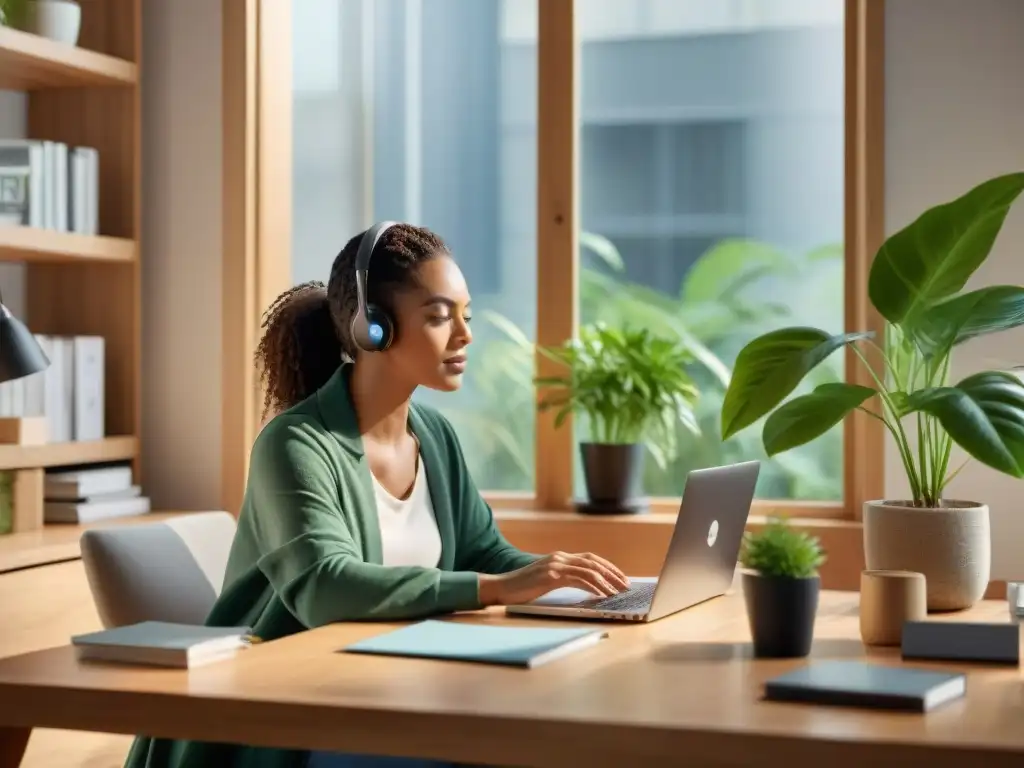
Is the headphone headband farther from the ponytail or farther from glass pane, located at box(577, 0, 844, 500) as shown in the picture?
glass pane, located at box(577, 0, 844, 500)

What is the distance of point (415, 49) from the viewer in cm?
412

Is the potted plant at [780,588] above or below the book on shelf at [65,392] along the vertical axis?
below

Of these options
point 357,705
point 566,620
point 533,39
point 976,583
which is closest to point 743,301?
point 533,39

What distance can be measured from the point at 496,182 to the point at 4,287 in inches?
52.4

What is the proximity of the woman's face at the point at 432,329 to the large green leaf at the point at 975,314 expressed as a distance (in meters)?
0.72

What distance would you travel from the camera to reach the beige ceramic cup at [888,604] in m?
1.93

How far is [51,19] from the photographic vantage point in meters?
3.70

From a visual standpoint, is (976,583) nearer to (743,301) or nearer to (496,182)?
(743,301)

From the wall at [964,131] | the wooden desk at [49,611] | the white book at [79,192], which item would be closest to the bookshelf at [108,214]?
the white book at [79,192]

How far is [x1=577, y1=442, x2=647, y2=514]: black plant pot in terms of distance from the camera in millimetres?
3678

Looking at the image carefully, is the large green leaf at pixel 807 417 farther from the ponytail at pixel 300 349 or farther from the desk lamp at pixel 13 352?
the desk lamp at pixel 13 352

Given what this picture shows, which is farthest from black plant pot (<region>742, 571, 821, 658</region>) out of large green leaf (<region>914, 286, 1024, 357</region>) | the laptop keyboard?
large green leaf (<region>914, 286, 1024, 357</region>)

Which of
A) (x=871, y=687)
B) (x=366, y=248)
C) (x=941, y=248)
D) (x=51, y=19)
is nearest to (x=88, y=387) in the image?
(x=51, y=19)

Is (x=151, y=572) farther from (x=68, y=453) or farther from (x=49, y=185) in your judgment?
(x=49, y=185)
